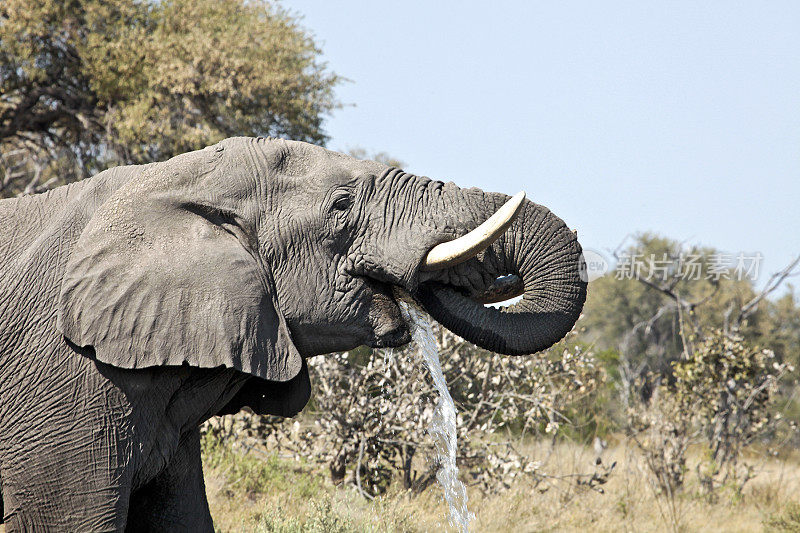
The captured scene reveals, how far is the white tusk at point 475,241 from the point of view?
3514 millimetres

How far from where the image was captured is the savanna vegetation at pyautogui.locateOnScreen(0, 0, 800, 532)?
8188 millimetres

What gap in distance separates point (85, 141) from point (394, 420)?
9857 millimetres

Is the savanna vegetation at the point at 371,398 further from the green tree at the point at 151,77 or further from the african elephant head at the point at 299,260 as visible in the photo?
the african elephant head at the point at 299,260

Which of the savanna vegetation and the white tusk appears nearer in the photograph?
the white tusk

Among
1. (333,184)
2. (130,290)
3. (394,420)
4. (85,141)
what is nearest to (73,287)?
(130,290)

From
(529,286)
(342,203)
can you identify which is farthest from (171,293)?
(529,286)

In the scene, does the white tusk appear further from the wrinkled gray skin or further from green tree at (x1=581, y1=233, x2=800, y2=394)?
green tree at (x1=581, y1=233, x2=800, y2=394)

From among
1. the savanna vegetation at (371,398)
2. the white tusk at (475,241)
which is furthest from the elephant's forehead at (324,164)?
the savanna vegetation at (371,398)

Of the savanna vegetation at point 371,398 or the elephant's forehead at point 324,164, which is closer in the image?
the elephant's forehead at point 324,164

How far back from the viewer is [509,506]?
314 inches

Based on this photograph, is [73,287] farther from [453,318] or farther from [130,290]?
[453,318]

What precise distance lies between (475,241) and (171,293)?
108 centimetres

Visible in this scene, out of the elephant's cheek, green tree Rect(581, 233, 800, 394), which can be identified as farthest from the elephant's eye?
green tree Rect(581, 233, 800, 394)

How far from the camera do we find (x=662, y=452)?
966 centimetres
